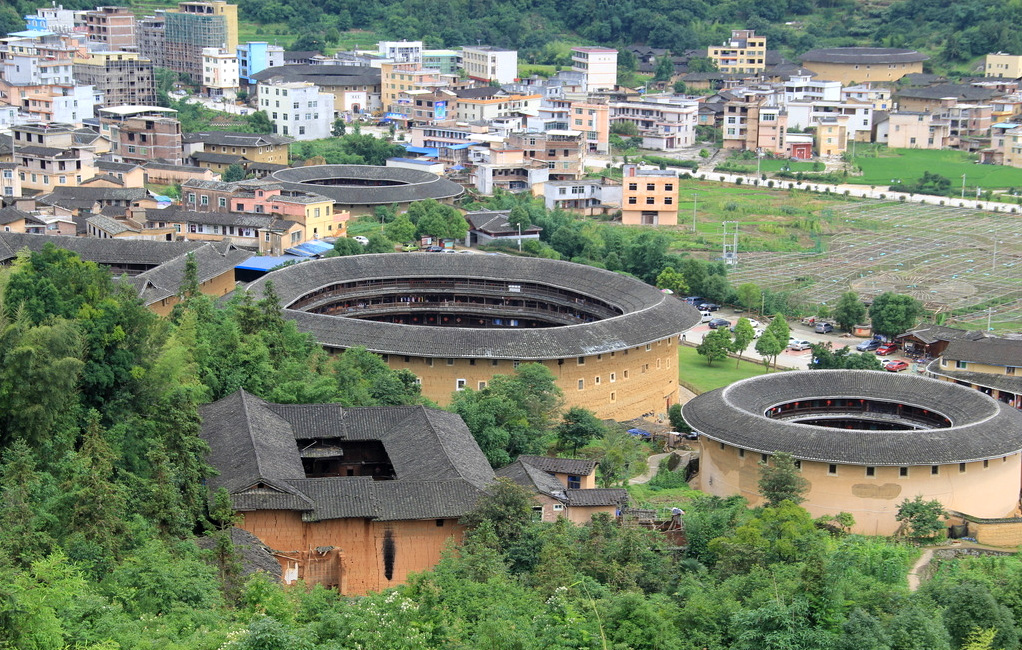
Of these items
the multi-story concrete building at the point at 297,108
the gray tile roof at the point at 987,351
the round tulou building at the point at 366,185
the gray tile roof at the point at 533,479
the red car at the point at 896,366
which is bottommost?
the red car at the point at 896,366

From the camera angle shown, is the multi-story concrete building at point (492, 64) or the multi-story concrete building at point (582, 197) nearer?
the multi-story concrete building at point (582, 197)

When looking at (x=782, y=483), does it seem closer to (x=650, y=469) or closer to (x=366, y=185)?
(x=650, y=469)

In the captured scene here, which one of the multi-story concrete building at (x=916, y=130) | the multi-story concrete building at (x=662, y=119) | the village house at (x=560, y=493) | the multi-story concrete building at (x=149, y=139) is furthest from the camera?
the multi-story concrete building at (x=916, y=130)

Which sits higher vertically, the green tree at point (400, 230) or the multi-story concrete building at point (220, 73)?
the multi-story concrete building at point (220, 73)

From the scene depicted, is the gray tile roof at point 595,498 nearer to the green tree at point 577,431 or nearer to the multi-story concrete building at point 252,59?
the green tree at point 577,431

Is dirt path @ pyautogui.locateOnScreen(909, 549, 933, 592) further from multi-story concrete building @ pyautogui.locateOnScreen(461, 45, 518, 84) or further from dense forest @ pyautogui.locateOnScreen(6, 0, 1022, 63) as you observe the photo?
dense forest @ pyautogui.locateOnScreen(6, 0, 1022, 63)

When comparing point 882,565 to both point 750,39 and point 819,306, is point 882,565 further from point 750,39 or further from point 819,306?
point 750,39


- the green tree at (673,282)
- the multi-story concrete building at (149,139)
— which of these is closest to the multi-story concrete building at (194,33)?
the multi-story concrete building at (149,139)

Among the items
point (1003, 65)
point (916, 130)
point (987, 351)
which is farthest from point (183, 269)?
point (1003, 65)
